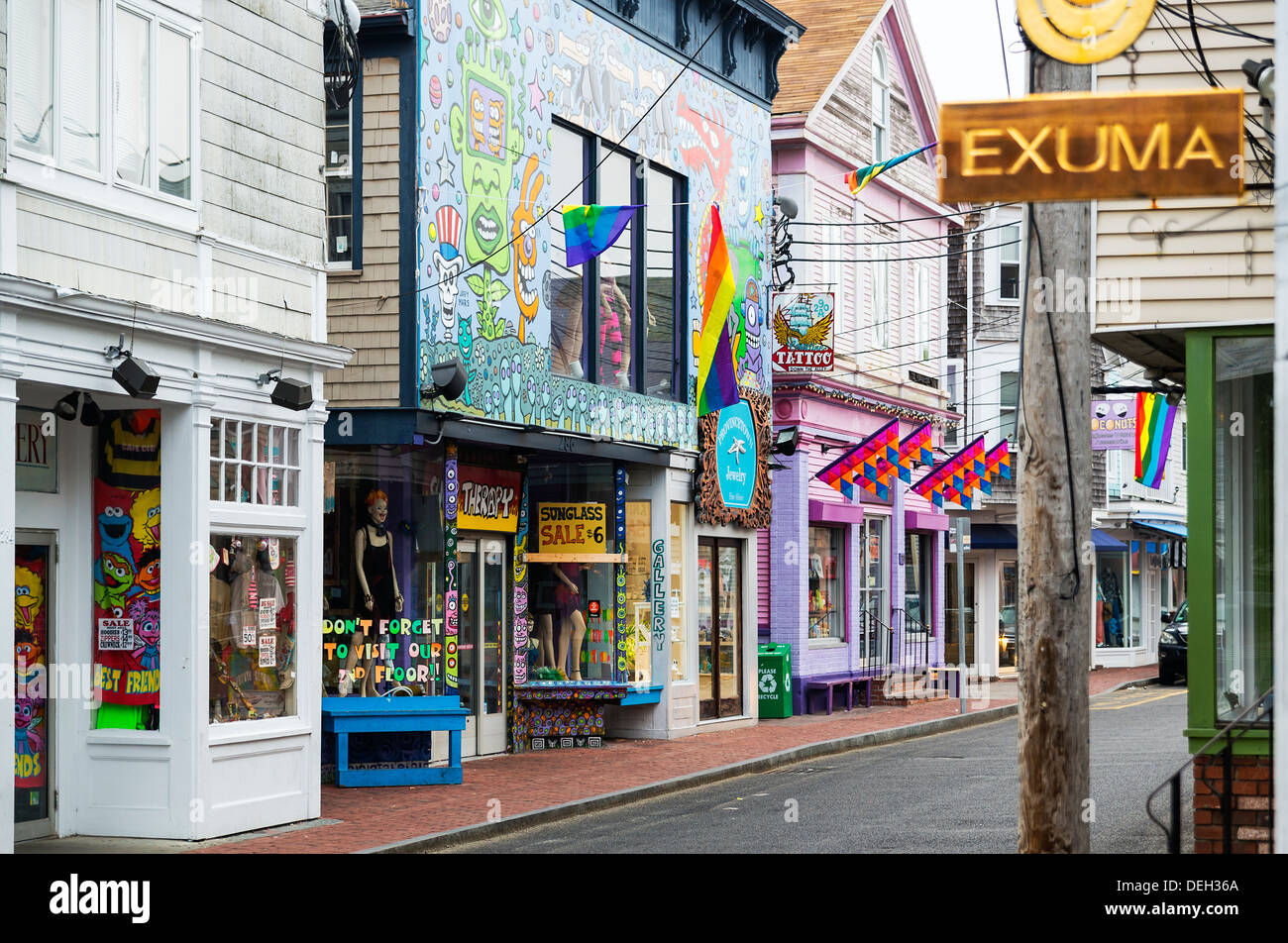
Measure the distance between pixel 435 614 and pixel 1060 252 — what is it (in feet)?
32.3

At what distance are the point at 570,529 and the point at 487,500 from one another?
1714 mm

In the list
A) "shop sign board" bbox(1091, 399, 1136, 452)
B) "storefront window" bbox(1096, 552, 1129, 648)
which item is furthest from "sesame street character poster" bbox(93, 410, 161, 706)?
"storefront window" bbox(1096, 552, 1129, 648)

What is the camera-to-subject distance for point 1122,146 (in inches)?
242

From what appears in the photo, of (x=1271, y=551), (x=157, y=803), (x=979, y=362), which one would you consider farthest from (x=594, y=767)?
(x=979, y=362)

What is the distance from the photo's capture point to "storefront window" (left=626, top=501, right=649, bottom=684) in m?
20.5

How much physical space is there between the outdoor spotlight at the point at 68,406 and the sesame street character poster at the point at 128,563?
1.79 feet

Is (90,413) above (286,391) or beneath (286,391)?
beneath

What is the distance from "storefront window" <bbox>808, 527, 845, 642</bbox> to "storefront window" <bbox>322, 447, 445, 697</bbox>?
9.58 meters

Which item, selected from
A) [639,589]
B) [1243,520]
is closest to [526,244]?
[639,589]

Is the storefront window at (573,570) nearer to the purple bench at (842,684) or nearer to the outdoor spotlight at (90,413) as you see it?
the purple bench at (842,684)

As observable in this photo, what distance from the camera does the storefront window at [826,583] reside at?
25484 millimetres

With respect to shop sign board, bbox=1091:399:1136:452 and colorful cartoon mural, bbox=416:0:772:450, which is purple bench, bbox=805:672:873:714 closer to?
colorful cartoon mural, bbox=416:0:772:450

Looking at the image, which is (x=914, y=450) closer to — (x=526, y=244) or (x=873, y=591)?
(x=873, y=591)

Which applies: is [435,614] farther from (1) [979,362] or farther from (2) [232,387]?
(1) [979,362]
